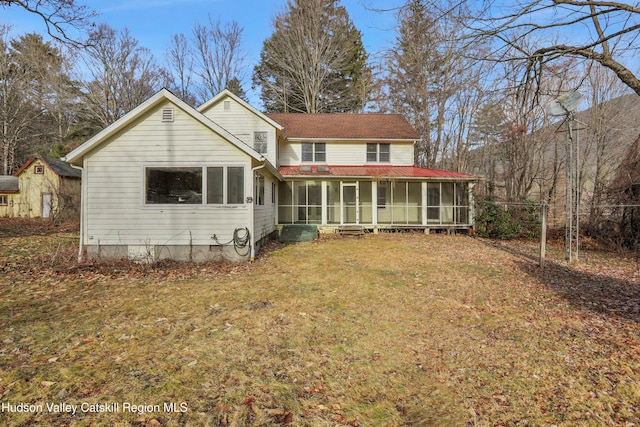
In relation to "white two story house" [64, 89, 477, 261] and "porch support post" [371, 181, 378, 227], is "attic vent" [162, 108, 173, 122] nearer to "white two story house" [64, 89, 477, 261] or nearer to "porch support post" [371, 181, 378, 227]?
"white two story house" [64, 89, 477, 261]

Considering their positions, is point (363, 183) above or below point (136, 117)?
below

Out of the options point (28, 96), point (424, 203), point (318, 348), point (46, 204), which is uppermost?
point (28, 96)

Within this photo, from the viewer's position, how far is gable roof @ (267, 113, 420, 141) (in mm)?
17391

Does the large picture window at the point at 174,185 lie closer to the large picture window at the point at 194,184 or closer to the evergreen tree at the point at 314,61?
the large picture window at the point at 194,184

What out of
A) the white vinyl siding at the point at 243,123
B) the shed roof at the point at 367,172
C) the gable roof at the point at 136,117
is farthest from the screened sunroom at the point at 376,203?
the gable roof at the point at 136,117

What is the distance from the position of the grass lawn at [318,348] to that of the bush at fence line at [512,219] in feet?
20.7

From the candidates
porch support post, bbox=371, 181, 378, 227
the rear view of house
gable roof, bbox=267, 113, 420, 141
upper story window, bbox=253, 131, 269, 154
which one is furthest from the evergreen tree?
porch support post, bbox=371, 181, 378, 227

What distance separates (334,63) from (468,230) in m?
19.8

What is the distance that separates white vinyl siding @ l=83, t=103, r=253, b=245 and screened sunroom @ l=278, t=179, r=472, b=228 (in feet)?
24.1

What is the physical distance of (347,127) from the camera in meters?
18.6

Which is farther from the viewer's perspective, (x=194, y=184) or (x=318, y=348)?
(x=194, y=184)

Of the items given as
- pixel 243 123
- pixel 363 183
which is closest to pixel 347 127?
pixel 363 183

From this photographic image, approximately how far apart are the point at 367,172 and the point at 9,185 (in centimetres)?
2324

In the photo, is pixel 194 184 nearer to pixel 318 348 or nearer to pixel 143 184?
pixel 143 184
